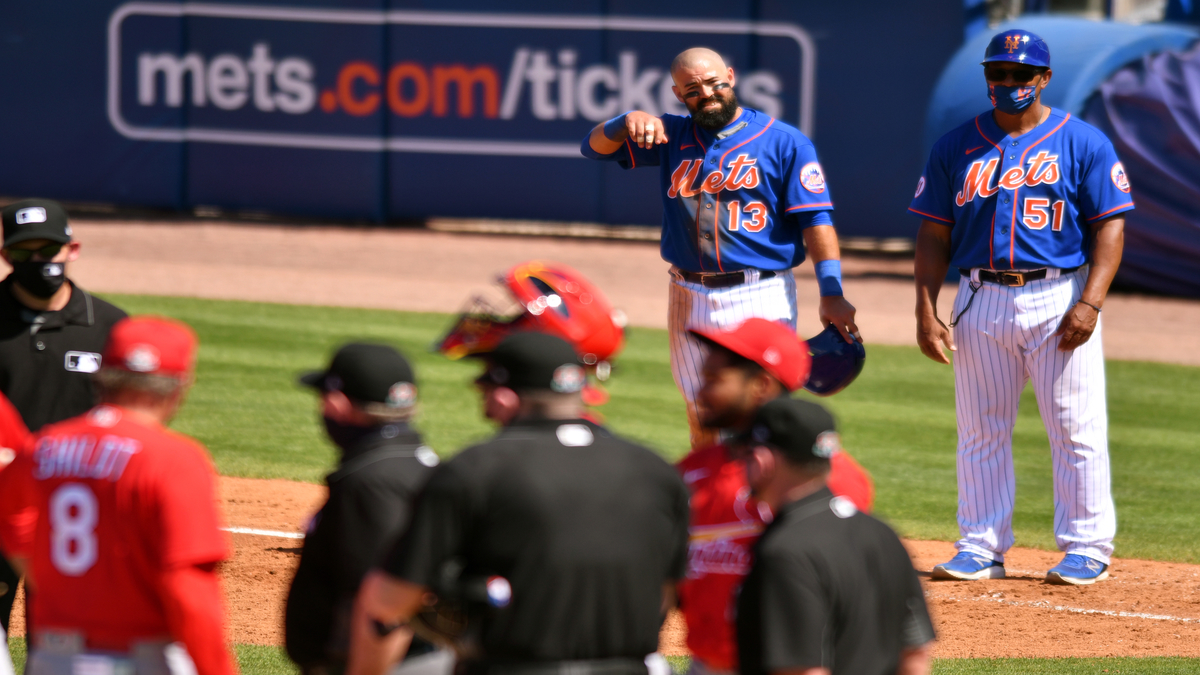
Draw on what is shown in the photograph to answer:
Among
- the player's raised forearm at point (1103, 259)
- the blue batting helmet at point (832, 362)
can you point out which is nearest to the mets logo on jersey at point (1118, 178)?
the player's raised forearm at point (1103, 259)

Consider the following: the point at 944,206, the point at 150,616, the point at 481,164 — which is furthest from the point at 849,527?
the point at 481,164

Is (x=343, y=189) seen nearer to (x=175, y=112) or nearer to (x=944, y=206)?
(x=175, y=112)

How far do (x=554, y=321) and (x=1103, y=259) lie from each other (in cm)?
301

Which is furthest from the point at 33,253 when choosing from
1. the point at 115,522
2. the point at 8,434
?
the point at 115,522

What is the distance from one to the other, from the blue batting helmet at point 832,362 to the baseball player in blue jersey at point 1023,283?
64 centimetres

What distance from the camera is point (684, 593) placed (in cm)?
332

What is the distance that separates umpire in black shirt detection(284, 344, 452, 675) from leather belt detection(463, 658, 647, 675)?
1.14ft

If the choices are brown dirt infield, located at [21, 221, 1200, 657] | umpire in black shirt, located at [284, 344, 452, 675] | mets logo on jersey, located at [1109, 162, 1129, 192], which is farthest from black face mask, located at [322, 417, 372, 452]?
mets logo on jersey, located at [1109, 162, 1129, 192]

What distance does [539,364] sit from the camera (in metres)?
2.98

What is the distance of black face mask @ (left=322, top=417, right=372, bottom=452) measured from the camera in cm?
324

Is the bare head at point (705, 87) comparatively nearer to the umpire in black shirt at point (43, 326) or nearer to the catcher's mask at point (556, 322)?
the catcher's mask at point (556, 322)

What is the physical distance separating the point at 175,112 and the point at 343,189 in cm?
237

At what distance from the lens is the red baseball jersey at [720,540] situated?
3.21m

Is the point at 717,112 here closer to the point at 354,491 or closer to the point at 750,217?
the point at 750,217
